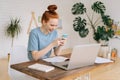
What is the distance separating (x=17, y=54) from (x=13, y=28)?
1545 millimetres

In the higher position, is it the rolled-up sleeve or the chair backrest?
the rolled-up sleeve

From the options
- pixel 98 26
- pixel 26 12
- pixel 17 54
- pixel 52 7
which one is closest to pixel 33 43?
pixel 17 54

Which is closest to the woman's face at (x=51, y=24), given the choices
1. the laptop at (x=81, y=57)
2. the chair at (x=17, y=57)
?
the chair at (x=17, y=57)

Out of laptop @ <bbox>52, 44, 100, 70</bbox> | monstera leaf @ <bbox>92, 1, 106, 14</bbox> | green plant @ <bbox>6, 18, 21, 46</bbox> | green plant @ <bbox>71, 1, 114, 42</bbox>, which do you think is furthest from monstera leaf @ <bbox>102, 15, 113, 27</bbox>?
laptop @ <bbox>52, 44, 100, 70</bbox>

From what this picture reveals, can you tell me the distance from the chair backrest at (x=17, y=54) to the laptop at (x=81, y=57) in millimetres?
657

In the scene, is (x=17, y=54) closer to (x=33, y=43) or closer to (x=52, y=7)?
(x=33, y=43)

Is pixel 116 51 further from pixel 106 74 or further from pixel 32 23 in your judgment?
pixel 32 23

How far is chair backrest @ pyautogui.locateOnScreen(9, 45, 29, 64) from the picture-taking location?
2.00 metres

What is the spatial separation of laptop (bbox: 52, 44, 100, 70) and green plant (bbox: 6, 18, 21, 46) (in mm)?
2171

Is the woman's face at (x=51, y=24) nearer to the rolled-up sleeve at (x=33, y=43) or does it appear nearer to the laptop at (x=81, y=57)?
the rolled-up sleeve at (x=33, y=43)

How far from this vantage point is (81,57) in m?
1.42

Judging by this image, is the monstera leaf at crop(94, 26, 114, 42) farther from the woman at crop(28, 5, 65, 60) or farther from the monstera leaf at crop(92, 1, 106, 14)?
the woman at crop(28, 5, 65, 60)

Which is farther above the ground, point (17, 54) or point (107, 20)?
point (107, 20)

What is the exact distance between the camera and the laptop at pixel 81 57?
1.36 m
